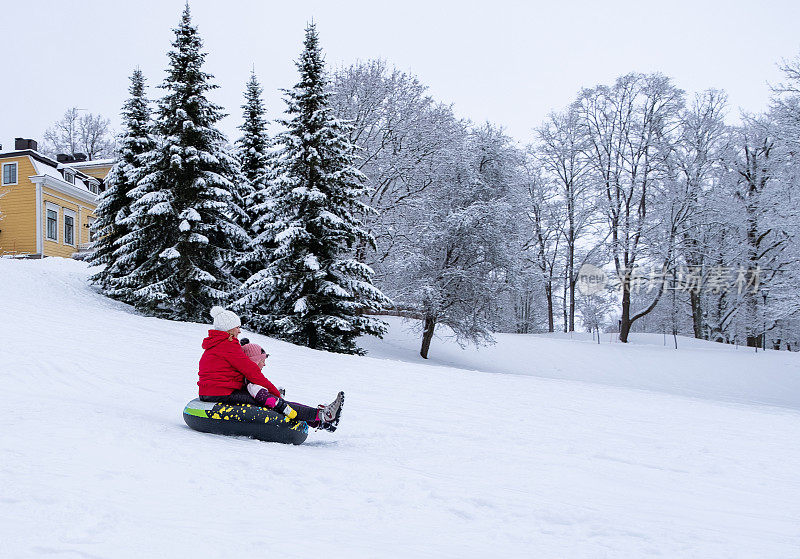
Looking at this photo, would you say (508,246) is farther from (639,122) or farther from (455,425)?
(455,425)

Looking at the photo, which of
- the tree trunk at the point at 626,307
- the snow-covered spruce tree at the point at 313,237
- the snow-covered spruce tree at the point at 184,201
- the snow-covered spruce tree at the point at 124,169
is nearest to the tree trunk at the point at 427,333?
the snow-covered spruce tree at the point at 313,237

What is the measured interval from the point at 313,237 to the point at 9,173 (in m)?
25.0

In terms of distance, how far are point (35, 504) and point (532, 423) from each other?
7.12 metres

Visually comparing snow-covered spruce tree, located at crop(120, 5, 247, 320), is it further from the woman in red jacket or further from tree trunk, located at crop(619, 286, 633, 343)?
tree trunk, located at crop(619, 286, 633, 343)

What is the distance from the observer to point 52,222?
3244 cm

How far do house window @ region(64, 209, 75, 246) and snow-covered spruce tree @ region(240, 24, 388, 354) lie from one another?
22.5 meters

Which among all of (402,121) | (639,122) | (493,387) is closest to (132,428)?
(493,387)

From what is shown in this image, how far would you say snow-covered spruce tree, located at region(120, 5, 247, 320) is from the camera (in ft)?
58.6

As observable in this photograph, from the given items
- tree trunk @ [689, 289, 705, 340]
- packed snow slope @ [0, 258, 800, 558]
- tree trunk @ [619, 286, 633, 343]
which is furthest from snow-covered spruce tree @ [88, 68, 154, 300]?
tree trunk @ [689, 289, 705, 340]

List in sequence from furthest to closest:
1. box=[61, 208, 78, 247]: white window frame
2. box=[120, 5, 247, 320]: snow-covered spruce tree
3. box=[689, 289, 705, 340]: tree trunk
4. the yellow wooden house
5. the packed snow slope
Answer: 1. box=[689, 289, 705, 340]: tree trunk
2. box=[61, 208, 78, 247]: white window frame
3. the yellow wooden house
4. box=[120, 5, 247, 320]: snow-covered spruce tree
5. the packed snow slope

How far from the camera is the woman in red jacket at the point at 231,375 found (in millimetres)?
6211

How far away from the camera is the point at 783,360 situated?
2442 cm

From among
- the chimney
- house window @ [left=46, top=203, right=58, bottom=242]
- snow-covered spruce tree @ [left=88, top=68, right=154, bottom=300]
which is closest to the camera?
→ snow-covered spruce tree @ [left=88, top=68, right=154, bottom=300]

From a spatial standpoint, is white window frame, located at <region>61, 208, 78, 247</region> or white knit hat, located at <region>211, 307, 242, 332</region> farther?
white window frame, located at <region>61, 208, 78, 247</region>
